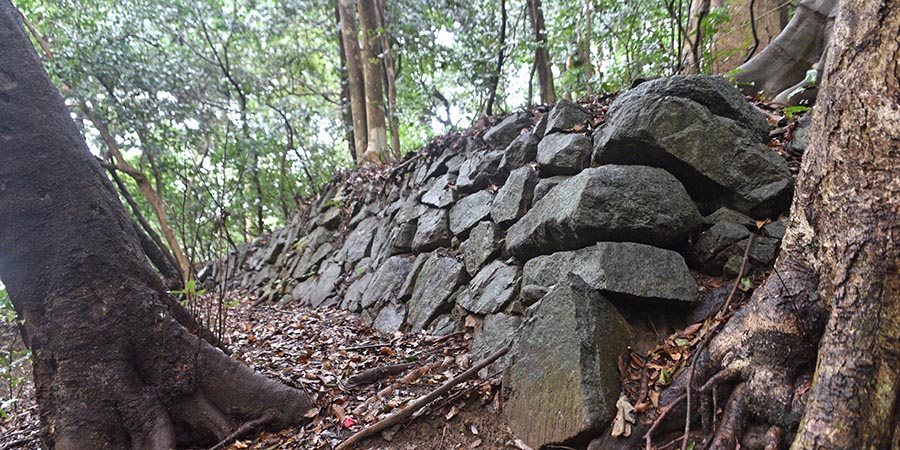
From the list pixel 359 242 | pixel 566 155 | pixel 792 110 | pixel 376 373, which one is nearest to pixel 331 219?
pixel 359 242

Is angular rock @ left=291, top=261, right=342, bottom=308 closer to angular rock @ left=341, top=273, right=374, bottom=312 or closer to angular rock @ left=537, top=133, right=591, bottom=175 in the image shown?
angular rock @ left=341, top=273, right=374, bottom=312

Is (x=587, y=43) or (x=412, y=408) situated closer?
(x=412, y=408)

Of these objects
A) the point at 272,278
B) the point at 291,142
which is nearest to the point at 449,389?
the point at 272,278

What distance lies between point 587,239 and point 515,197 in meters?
1.22

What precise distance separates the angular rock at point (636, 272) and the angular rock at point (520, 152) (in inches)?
68.7

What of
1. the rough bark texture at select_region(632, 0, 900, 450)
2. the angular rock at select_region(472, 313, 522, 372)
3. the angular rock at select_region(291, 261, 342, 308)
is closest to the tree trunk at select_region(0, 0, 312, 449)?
the angular rock at select_region(472, 313, 522, 372)

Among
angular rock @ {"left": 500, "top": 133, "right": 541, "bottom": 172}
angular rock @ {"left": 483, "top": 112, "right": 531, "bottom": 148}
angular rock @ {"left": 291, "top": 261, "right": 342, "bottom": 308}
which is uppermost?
angular rock @ {"left": 483, "top": 112, "right": 531, "bottom": 148}

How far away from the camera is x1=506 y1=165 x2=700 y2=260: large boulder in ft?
10.1

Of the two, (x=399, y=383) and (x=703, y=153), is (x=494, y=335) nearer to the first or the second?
(x=399, y=383)

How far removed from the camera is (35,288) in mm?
2641

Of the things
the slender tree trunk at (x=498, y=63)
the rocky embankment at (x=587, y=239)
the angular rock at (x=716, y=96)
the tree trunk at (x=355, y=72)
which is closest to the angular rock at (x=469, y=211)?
the rocky embankment at (x=587, y=239)

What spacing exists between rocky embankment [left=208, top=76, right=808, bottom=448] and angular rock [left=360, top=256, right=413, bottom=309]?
3 cm

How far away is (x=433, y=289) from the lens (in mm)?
4652

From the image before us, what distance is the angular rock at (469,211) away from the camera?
4809 millimetres
